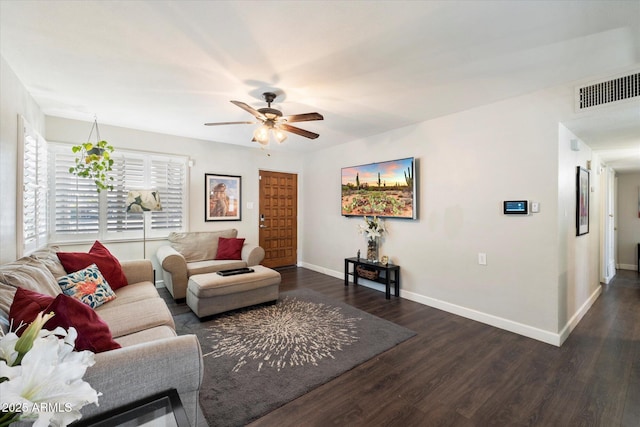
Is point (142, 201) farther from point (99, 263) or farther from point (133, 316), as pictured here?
point (133, 316)

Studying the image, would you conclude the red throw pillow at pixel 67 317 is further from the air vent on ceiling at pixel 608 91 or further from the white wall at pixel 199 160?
the air vent on ceiling at pixel 608 91

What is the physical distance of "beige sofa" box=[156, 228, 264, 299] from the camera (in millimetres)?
3713

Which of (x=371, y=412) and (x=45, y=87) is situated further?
(x=45, y=87)

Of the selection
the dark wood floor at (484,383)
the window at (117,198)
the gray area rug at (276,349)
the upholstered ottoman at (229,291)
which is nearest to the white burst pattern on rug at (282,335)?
the gray area rug at (276,349)

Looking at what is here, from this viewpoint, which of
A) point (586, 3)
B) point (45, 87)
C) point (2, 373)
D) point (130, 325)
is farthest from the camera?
point (45, 87)

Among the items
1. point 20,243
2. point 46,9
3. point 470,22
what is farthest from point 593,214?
point 20,243

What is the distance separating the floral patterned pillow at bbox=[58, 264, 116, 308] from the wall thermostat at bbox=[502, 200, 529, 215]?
404 cm

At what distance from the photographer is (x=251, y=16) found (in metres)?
1.75

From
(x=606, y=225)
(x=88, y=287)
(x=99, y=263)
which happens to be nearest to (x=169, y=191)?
(x=99, y=263)

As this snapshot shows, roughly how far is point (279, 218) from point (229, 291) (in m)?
2.84

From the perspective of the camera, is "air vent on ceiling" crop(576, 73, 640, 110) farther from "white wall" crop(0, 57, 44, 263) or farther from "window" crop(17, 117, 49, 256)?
"window" crop(17, 117, 49, 256)

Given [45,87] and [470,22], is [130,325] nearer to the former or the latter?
[45,87]

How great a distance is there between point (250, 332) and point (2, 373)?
2509mm

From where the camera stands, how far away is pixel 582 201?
131 inches
